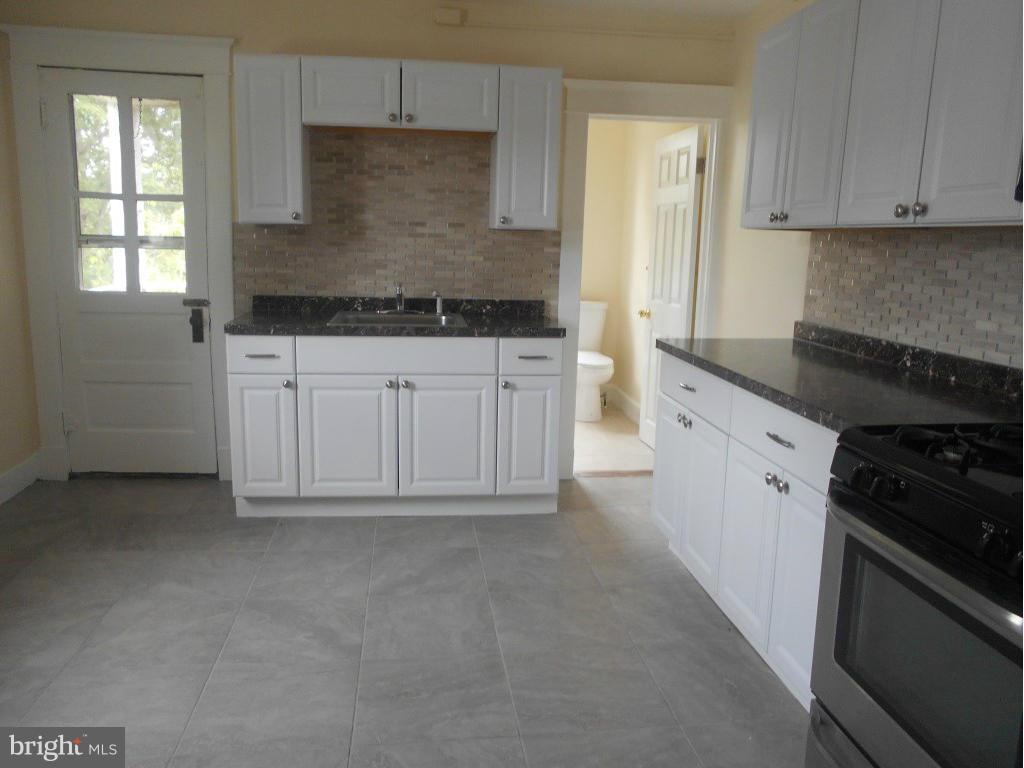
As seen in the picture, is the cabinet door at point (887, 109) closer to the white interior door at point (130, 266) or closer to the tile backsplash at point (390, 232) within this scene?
the tile backsplash at point (390, 232)

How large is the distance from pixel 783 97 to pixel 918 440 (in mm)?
1637

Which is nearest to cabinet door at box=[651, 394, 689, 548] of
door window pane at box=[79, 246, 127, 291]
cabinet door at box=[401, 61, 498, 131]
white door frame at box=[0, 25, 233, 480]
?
cabinet door at box=[401, 61, 498, 131]

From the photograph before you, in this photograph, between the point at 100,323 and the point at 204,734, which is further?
the point at 100,323

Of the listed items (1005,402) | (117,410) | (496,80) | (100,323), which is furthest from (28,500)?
(1005,402)

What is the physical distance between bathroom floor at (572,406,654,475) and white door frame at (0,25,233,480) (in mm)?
2035

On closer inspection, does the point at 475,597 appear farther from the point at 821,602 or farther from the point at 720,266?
the point at 720,266

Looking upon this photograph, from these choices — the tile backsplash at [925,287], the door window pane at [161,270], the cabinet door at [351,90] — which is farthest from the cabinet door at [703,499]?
the door window pane at [161,270]

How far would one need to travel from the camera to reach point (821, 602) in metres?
1.77

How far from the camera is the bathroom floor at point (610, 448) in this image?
14.5 feet

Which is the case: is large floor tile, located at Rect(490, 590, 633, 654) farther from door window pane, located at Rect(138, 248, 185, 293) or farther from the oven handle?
door window pane, located at Rect(138, 248, 185, 293)

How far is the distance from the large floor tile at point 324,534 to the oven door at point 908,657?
1.99 meters

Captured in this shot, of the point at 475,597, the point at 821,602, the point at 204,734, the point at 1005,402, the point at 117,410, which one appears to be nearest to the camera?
the point at 821,602

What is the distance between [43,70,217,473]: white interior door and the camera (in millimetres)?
3666

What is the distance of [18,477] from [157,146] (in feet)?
5.66
